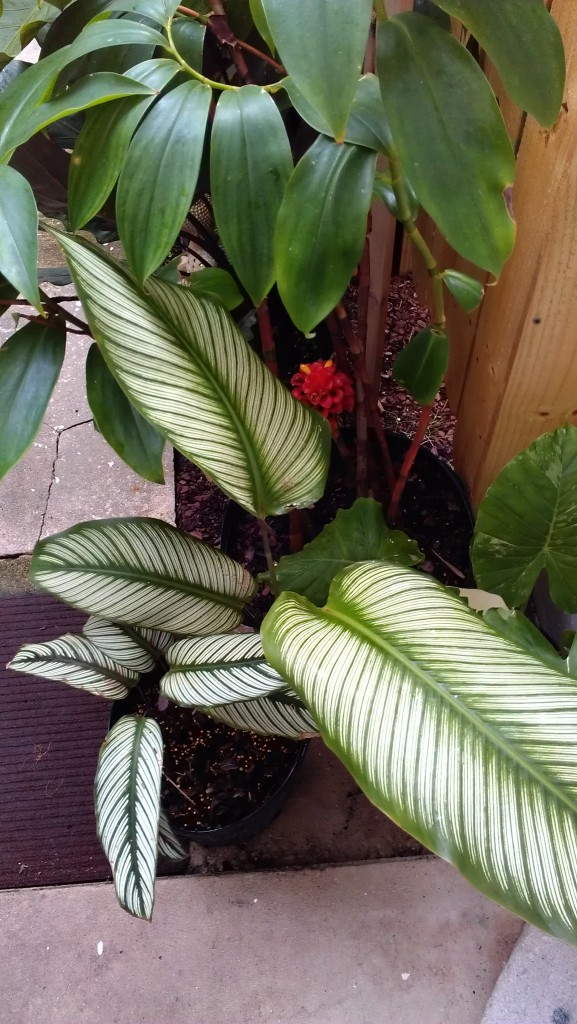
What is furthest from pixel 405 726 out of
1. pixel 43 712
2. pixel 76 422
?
pixel 76 422

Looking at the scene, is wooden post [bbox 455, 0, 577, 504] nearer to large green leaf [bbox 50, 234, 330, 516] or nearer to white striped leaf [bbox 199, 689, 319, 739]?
large green leaf [bbox 50, 234, 330, 516]

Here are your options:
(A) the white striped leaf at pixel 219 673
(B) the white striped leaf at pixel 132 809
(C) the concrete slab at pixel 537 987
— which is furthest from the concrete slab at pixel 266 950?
(A) the white striped leaf at pixel 219 673

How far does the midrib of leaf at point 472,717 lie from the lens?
0.43 m

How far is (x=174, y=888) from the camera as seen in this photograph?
1076mm

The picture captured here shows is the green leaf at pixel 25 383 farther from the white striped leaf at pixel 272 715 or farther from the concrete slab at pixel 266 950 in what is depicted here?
the concrete slab at pixel 266 950

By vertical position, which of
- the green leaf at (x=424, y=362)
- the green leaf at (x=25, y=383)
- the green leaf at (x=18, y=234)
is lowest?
the green leaf at (x=25, y=383)

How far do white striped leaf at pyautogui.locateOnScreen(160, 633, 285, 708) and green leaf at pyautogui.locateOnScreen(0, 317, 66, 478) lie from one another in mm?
296

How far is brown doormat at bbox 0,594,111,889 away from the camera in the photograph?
1.12 metres

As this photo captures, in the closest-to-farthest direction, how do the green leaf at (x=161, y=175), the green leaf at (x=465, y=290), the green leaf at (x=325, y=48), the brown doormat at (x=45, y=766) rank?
the green leaf at (x=325, y=48) → the green leaf at (x=161, y=175) → the green leaf at (x=465, y=290) → the brown doormat at (x=45, y=766)

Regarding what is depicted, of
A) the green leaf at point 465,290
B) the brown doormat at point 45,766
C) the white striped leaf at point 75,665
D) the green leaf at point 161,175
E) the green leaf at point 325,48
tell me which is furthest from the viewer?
the brown doormat at point 45,766

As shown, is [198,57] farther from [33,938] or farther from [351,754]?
[33,938]

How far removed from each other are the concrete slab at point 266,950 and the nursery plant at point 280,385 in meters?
0.47

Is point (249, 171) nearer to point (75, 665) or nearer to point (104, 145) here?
point (104, 145)

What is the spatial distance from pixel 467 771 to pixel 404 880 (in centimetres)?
75
